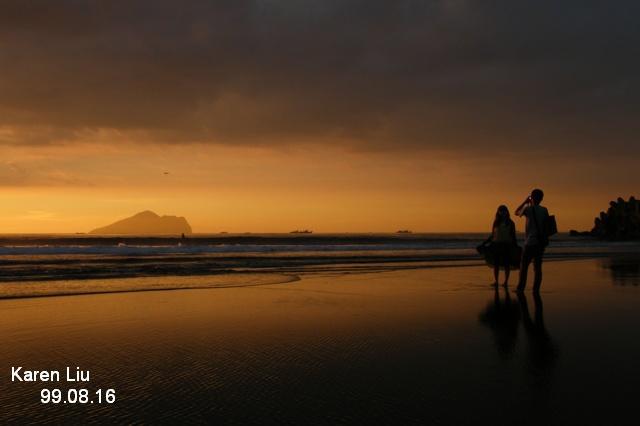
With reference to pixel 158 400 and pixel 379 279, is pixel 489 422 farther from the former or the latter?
pixel 379 279

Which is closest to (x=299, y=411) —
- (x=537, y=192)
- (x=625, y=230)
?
(x=537, y=192)

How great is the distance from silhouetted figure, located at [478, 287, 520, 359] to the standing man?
0.87m

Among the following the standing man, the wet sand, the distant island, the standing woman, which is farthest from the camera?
the distant island

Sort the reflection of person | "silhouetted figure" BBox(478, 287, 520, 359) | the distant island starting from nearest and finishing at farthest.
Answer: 1. the reflection of person
2. "silhouetted figure" BBox(478, 287, 520, 359)
3. the distant island

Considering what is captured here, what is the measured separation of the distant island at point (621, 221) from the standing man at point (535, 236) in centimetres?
8336

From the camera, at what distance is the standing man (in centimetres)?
1141

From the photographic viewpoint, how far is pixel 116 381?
4.76 metres

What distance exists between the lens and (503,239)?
45.2 feet

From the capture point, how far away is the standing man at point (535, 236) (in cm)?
1141

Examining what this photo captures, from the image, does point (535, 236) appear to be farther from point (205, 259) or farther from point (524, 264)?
point (205, 259)

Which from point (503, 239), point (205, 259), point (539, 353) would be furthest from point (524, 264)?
point (205, 259)

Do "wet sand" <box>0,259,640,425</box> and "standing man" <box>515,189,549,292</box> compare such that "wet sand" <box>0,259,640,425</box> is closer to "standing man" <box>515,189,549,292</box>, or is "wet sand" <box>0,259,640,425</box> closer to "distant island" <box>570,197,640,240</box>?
"standing man" <box>515,189,549,292</box>

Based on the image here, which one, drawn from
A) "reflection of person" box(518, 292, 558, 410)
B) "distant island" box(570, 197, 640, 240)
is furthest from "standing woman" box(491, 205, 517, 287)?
"distant island" box(570, 197, 640, 240)

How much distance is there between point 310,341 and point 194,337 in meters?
1.51
